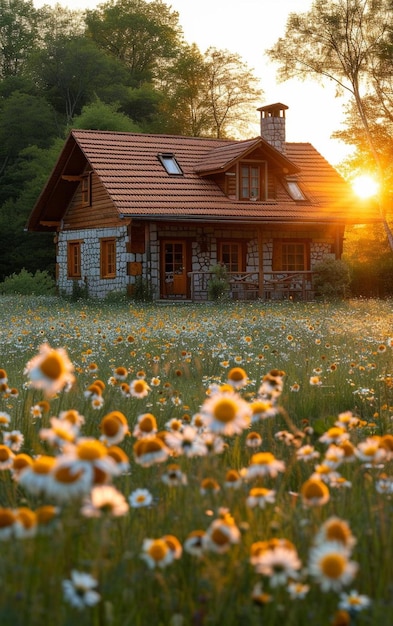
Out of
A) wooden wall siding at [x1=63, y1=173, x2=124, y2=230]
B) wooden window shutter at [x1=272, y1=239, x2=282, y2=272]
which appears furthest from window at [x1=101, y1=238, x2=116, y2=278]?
wooden window shutter at [x1=272, y1=239, x2=282, y2=272]

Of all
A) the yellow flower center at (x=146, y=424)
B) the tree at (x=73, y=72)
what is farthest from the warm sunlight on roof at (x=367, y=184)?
the yellow flower center at (x=146, y=424)

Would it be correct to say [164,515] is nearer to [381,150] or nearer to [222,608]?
[222,608]

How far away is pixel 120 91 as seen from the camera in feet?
169

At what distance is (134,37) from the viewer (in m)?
59.0

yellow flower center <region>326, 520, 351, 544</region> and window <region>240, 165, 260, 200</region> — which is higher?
window <region>240, 165, 260, 200</region>

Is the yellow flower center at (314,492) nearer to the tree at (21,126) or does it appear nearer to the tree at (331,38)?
the tree at (331,38)

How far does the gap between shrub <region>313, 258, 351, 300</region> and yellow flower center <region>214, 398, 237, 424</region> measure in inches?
1097

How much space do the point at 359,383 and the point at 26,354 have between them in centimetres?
491

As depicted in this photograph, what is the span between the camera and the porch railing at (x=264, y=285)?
29.9 meters

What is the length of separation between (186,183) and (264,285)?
4392 millimetres

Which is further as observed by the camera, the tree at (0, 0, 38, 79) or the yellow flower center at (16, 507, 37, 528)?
the tree at (0, 0, 38, 79)

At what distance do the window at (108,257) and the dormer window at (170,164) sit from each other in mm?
3219

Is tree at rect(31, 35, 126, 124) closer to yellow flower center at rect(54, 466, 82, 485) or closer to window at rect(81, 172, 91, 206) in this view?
window at rect(81, 172, 91, 206)

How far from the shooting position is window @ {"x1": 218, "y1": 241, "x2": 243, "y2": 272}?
31378 mm
